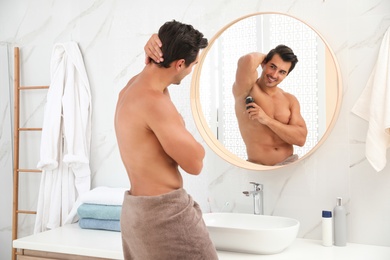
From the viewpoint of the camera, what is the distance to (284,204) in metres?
2.69

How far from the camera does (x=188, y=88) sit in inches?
115

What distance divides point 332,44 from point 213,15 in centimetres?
67

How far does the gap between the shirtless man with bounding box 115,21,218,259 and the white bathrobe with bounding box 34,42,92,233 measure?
116 cm

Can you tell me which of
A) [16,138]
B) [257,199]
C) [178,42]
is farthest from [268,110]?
[16,138]

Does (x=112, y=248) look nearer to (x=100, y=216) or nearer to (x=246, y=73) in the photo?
(x=100, y=216)

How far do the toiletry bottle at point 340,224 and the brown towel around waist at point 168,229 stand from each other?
0.76 meters

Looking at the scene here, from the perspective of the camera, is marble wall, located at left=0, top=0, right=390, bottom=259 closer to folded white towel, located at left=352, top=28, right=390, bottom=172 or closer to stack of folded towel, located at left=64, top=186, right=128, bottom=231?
folded white towel, located at left=352, top=28, right=390, bottom=172

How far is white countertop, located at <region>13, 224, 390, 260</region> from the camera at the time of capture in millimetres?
2336

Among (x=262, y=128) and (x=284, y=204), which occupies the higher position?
(x=262, y=128)

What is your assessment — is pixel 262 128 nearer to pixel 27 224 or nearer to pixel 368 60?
pixel 368 60

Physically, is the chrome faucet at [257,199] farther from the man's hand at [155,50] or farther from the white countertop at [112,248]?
the man's hand at [155,50]

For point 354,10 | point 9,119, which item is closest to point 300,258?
point 354,10

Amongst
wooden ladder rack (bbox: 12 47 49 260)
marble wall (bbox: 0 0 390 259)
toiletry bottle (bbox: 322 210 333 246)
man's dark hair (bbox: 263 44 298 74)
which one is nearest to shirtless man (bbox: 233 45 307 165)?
man's dark hair (bbox: 263 44 298 74)

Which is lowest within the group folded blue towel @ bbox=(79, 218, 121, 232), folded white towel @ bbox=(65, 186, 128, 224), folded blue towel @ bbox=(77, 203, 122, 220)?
folded blue towel @ bbox=(79, 218, 121, 232)
